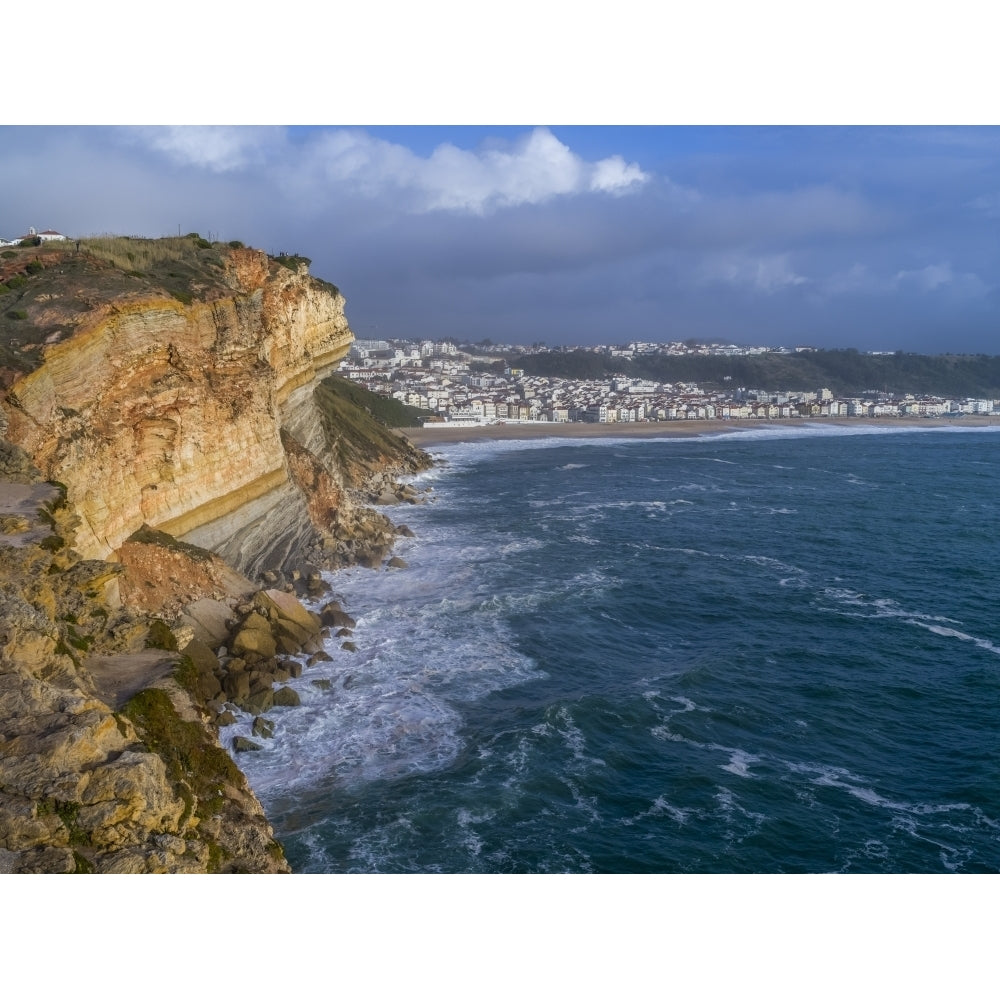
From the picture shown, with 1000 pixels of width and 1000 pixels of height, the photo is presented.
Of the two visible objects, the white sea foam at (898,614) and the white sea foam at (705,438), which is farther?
the white sea foam at (705,438)

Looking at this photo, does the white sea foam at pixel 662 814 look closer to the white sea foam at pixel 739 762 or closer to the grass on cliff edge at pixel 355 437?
the white sea foam at pixel 739 762

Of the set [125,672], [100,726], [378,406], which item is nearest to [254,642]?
[125,672]

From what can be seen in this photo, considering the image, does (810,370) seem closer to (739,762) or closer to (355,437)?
(355,437)

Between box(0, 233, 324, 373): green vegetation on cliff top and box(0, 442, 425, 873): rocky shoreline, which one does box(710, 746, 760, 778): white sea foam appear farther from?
box(0, 233, 324, 373): green vegetation on cliff top

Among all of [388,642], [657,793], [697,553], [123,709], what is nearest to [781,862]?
[657,793]

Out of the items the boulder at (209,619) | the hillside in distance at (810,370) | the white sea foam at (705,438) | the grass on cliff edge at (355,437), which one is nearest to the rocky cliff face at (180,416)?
the boulder at (209,619)

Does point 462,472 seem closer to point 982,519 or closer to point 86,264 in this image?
point 982,519
